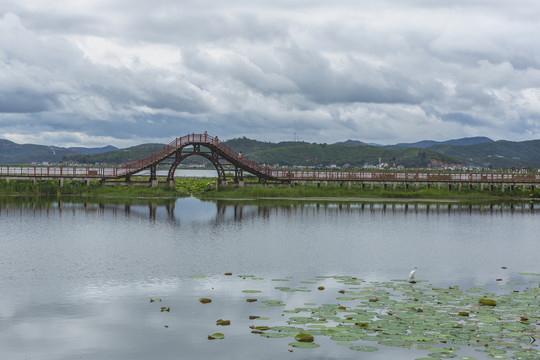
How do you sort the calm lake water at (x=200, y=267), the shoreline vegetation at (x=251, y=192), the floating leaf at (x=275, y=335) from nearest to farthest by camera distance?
the floating leaf at (x=275, y=335)
the calm lake water at (x=200, y=267)
the shoreline vegetation at (x=251, y=192)

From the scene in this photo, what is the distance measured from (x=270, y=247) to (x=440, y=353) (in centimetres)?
2332

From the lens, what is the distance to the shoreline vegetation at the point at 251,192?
88.2m

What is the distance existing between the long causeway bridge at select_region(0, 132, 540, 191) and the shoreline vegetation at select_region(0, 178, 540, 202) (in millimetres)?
1391

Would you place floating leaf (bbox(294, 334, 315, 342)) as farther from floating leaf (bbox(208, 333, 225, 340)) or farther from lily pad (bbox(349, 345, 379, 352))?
floating leaf (bbox(208, 333, 225, 340))

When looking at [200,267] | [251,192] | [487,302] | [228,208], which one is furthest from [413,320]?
[251,192]

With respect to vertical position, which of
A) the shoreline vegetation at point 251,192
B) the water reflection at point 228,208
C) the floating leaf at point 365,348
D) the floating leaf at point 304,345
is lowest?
the floating leaf at point 304,345

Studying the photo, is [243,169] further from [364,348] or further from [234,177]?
[364,348]

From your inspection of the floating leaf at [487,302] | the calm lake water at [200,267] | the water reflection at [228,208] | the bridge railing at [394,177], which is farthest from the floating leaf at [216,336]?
the bridge railing at [394,177]

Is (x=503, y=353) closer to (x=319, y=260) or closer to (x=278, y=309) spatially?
(x=278, y=309)

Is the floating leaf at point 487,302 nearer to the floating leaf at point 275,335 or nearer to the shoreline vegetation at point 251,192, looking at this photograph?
the floating leaf at point 275,335

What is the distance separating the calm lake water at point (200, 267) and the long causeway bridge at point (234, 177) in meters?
24.1

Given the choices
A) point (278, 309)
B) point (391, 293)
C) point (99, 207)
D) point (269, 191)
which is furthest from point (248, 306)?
point (269, 191)

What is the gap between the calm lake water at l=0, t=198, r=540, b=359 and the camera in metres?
18.9

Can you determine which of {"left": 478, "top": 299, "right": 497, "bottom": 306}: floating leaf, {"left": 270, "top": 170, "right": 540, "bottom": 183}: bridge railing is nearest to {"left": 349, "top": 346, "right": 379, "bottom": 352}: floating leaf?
{"left": 478, "top": 299, "right": 497, "bottom": 306}: floating leaf
